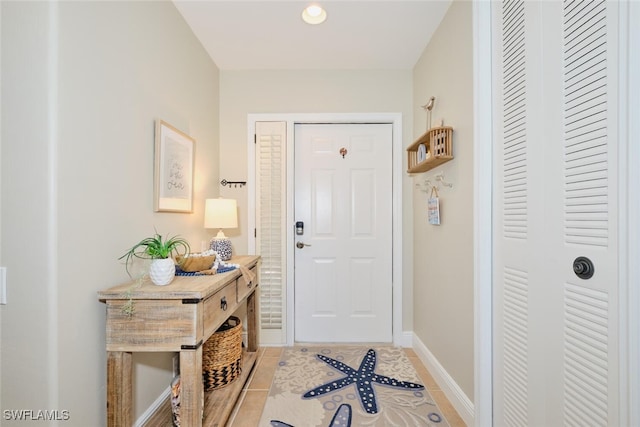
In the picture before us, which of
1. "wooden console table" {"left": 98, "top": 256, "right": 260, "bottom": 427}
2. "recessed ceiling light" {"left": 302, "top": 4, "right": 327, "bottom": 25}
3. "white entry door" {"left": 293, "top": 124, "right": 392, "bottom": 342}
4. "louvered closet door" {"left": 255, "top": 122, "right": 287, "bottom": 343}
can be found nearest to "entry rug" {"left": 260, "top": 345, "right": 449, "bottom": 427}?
"white entry door" {"left": 293, "top": 124, "right": 392, "bottom": 342}

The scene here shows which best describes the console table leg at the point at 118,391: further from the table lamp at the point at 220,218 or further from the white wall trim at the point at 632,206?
the white wall trim at the point at 632,206

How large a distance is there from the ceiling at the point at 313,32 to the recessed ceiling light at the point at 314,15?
36mm

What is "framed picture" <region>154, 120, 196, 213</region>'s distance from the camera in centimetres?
164

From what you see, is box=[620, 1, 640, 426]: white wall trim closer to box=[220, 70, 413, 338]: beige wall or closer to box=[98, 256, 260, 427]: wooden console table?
box=[98, 256, 260, 427]: wooden console table

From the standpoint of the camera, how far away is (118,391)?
3.89 feet

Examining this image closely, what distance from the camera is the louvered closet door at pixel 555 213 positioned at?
81 cm

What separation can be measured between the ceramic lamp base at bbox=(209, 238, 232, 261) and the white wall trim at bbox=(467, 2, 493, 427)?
159cm

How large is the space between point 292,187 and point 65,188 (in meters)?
1.69

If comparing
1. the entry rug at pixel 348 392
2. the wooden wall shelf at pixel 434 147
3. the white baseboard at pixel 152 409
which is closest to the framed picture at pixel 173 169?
the white baseboard at pixel 152 409

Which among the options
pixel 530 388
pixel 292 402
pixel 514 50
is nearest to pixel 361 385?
pixel 292 402

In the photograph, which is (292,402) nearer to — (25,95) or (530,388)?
(530,388)

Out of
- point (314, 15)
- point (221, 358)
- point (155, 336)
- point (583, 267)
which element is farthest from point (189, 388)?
point (314, 15)

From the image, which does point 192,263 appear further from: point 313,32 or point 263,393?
point 313,32

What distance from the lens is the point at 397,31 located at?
212 cm
